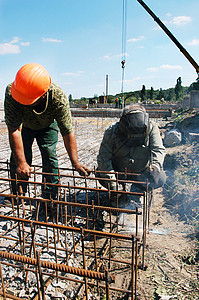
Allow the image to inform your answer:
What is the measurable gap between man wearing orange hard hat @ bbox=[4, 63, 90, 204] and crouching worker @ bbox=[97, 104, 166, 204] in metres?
0.75

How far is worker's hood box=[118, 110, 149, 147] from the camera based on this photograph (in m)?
3.55

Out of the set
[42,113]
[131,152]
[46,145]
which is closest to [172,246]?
[131,152]

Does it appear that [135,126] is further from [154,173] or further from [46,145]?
[46,145]

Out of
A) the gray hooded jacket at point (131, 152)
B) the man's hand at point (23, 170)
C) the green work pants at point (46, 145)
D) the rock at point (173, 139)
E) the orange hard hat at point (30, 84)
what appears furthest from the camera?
the rock at point (173, 139)

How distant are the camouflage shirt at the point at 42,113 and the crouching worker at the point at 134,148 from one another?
2.76 feet

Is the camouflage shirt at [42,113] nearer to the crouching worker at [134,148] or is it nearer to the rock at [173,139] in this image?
the crouching worker at [134,148]

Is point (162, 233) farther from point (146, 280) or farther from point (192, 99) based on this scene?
point (192, 99)

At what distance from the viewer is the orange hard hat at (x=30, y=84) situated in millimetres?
2676

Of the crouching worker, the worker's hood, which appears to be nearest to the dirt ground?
the crouching worker

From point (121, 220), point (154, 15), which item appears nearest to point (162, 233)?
point (121, 220)

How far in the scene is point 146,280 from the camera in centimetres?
245

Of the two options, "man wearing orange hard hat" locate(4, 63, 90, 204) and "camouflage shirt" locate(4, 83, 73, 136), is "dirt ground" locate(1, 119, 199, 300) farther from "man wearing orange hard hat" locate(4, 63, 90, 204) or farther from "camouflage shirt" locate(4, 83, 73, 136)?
"camouflage shirt" locate(4, 83, 73, 136)

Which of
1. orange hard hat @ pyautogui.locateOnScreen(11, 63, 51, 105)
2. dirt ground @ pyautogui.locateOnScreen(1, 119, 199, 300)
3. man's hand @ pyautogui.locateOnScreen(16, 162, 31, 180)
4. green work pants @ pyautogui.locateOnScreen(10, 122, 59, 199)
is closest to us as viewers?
dirt ground @ pyautogui.locateOnScreen(1, 119, 199, 300)

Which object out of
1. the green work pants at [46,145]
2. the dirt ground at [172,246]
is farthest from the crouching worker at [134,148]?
the green work pants at [46,145]
